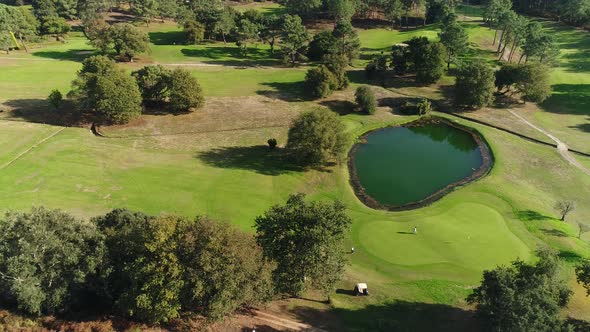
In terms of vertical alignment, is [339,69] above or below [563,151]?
above

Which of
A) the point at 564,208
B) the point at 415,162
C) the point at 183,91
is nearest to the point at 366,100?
the point at 415,162

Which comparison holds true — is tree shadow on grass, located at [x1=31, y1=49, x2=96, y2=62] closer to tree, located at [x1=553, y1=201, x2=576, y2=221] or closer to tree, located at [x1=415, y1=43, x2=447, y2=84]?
tree, located at [x1=415, y1=43, x2=447, y2=84]

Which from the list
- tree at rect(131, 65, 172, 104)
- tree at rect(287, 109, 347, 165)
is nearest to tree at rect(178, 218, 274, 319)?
tree at rect(287, 109, 347, 165)

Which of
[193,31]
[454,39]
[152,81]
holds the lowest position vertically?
[152,81]

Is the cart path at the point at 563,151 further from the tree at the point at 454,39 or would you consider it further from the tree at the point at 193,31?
the tree at the point at 193,31

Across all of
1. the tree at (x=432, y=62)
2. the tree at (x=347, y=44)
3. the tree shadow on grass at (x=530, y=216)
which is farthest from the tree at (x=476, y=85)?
the tree shadow on grass at (x=530, y=216)

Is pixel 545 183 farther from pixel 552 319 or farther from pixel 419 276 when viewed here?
pixel 552 319

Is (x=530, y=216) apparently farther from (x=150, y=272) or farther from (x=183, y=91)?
(x=183, y=91)
